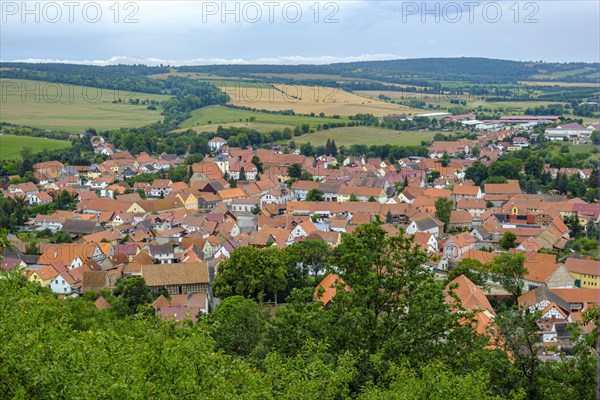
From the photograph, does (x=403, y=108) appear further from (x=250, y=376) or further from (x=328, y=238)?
(x=250, y=376)

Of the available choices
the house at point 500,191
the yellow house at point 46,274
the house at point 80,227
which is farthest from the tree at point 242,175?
the yellow house at point 46,274

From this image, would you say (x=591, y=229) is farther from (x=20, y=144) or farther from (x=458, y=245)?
(x=20, y=144)

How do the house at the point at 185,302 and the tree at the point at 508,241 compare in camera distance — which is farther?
the tree at the point at 508,241

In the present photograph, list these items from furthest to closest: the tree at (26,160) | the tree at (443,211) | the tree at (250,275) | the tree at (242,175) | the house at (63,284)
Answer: the tree at (242,175)
the tree at (26,160)
the tree at (443,211)
the house at (63,284)
the tree at (250,275)

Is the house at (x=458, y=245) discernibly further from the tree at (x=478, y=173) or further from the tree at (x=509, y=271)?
the tree at (x=478, y=173)

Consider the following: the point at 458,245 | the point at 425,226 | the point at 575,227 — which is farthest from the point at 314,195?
the point at 575,227

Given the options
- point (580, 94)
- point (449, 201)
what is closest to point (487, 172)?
point (449, 201)
